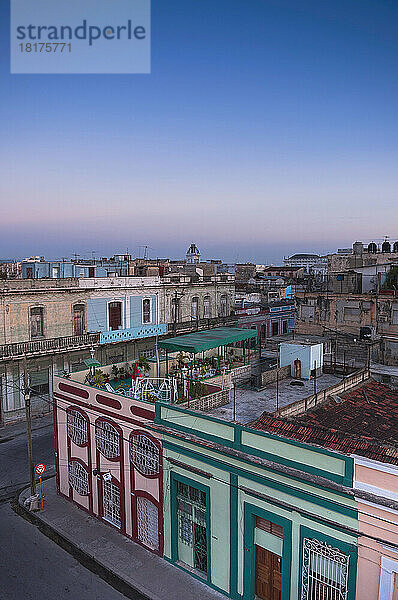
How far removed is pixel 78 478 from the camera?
59.0 ft

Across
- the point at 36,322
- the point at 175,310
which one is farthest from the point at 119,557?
the point at 175,310

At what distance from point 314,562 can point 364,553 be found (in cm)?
150

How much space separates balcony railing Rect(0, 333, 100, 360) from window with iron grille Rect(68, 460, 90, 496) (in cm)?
891

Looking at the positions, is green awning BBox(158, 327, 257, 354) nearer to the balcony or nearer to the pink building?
the pink building

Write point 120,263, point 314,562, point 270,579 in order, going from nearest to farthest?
point 314,562 < point 270,579 < point 120,263

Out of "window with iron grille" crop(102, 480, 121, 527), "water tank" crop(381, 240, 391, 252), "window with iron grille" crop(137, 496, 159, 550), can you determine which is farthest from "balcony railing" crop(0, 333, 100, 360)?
"water tank" crop(381, 240, 391, 252)

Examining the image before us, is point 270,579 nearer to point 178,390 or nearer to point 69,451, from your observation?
point 178,390

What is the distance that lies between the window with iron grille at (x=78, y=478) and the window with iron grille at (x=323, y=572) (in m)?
9.50

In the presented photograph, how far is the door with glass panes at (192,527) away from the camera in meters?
13.6

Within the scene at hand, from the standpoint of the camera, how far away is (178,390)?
16969 mm

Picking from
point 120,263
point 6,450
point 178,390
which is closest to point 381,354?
point 178,390

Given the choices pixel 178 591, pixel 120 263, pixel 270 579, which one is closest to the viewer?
pixel 270 579

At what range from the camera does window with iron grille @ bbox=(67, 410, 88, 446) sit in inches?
683

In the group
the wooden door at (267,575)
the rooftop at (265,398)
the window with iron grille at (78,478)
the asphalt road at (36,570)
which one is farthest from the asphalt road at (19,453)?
the wooden door at (267,575)
